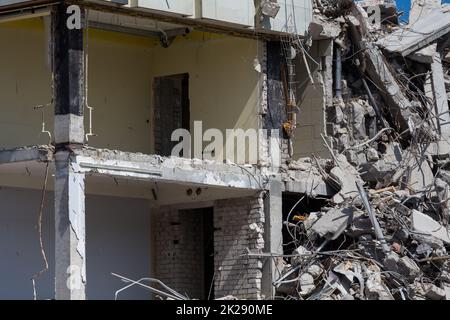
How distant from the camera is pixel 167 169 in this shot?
68.9ft

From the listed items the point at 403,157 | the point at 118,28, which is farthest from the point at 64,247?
the point at 403,157

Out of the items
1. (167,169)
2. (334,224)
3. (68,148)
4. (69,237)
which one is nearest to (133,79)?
(167,169)

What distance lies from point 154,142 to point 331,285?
432 cm

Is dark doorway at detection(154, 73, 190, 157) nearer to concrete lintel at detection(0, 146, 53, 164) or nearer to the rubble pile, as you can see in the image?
the rubble pile

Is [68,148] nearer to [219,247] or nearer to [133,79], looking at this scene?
[133,79]

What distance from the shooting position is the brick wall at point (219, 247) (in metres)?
22.1

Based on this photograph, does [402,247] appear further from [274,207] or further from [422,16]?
[422,16]

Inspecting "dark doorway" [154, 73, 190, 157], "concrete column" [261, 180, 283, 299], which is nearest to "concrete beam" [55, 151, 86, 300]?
"concrete column" [261, 180, 283, 299]

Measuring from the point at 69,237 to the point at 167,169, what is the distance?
2.16m

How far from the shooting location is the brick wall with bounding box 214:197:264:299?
22.1 m

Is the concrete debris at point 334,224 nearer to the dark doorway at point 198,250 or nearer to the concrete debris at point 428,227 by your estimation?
the concrete debris at point 428,227

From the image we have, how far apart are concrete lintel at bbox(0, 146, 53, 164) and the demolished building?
3 centimetres

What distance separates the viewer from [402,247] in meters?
21.2

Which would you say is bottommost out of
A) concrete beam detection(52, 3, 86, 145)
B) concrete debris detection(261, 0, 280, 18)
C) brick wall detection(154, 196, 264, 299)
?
brick wall detection(154, 196, 264, 299)
